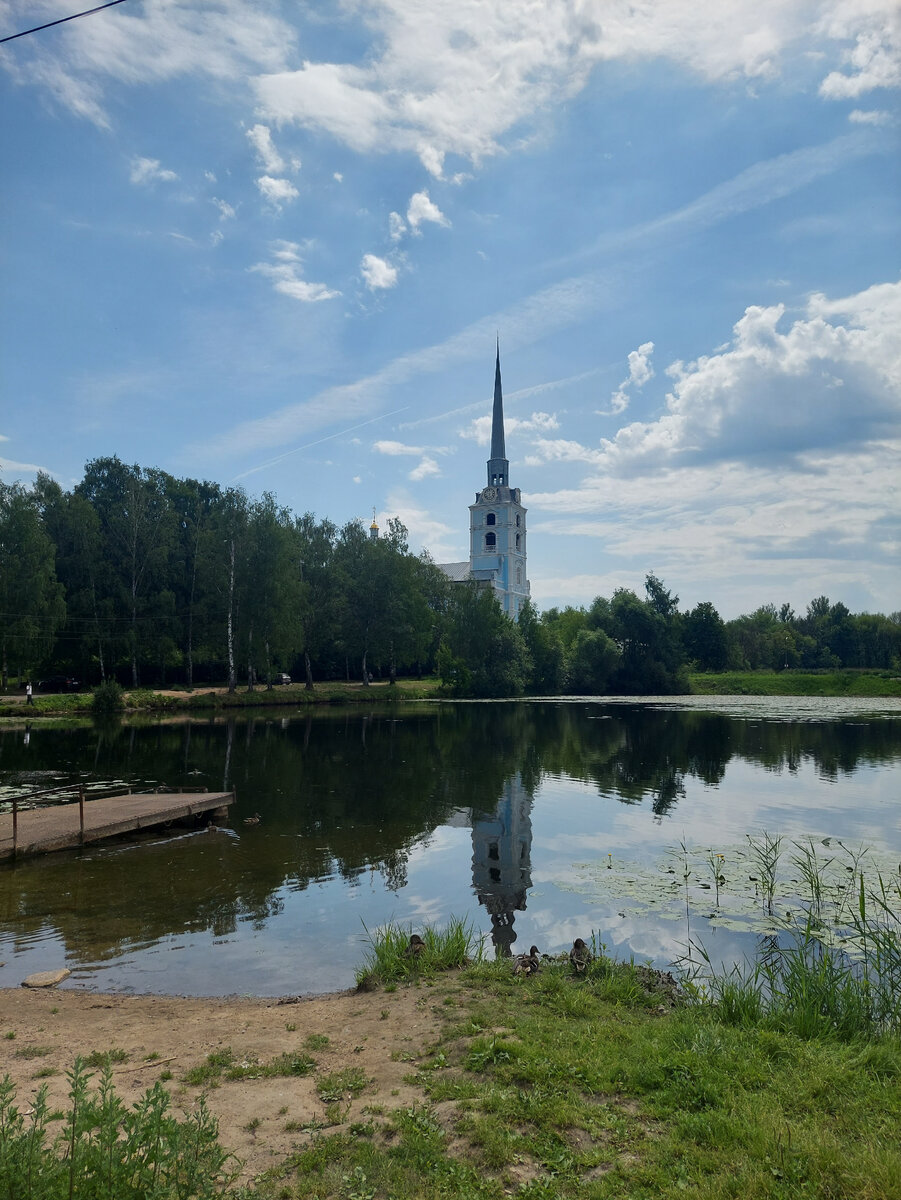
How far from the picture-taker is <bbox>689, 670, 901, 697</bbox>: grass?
75.8 metres

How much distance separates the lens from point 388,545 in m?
70.6

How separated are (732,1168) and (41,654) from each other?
171 ft

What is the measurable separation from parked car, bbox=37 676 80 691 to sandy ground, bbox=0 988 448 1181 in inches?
1976

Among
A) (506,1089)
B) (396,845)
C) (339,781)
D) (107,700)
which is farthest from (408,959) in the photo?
(107,700)

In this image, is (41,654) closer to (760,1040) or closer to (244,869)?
(244,869)

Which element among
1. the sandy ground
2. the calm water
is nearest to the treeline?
the calm water

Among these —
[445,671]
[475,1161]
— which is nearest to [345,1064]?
[475,1161]

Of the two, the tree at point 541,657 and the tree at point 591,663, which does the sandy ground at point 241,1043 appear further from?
the tree at point 591,663

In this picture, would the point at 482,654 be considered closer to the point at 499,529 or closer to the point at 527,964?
the point at 499,529

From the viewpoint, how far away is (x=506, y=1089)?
5.44m

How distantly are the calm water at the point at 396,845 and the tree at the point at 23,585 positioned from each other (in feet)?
43.9

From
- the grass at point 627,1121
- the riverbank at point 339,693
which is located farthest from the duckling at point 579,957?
the riverbank at point 339,693

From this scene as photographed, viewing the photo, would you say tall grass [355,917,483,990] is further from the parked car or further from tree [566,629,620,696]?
tree [566,629,620,696]

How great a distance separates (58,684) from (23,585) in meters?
10.8
